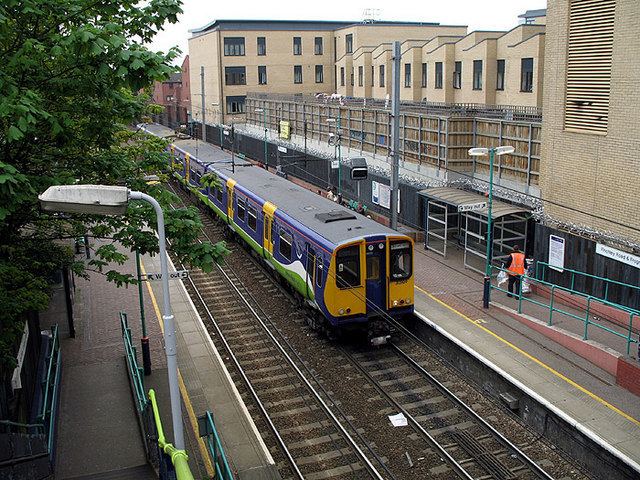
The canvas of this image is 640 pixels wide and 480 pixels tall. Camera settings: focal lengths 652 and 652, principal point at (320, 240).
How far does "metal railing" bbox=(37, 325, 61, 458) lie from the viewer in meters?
11.1

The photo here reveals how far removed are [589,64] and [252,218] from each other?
12038mm

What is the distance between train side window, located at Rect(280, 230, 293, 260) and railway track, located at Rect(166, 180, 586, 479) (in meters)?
1.96

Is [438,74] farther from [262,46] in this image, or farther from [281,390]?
[281,390]

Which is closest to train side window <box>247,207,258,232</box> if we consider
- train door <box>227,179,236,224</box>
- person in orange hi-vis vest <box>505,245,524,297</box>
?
train door <box>227,179,236,224</box>

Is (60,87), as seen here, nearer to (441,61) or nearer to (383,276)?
(383,276)

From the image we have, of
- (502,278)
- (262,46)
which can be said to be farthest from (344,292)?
(262,46)

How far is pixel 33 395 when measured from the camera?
45.4ft

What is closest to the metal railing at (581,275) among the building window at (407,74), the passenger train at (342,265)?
the passenger train at (342,265)

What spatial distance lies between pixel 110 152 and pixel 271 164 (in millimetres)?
39260

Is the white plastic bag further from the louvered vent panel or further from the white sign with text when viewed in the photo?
the louvered vent panel

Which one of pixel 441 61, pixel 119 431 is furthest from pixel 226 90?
pixel 119 431

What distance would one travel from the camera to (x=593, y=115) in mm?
18500

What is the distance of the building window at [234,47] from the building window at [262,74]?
7.77ft

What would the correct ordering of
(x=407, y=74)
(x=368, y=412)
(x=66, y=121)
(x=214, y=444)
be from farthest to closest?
(x=407, y=74)
(x=368, y=412)
(x=214, y=444)
(x=66, y=121)
